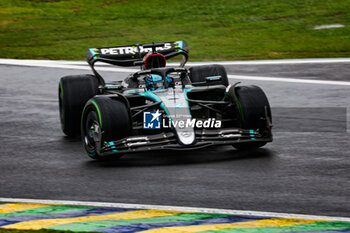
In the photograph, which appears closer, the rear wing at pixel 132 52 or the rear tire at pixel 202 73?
the rear wing at pixel 132 52

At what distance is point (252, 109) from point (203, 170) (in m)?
1.35

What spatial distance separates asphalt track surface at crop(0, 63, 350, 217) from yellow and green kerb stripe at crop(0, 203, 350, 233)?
15.4 inches

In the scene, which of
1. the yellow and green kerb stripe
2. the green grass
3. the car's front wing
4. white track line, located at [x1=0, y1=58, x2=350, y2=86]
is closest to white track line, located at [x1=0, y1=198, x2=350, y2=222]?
the yellow and green kerb stripe

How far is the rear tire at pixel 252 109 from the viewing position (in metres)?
9.81

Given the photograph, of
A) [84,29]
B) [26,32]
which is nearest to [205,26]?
[84,29]

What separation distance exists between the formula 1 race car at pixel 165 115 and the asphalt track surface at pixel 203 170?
282 millimetres

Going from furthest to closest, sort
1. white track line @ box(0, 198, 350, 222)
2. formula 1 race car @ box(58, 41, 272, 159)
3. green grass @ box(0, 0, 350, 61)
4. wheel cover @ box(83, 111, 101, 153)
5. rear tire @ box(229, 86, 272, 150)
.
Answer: green grass @ box(0, 0, 350, 61), rear tire @ box(229, 86, 272, 150), wheel cover @ box(83, 111, 101, 153), formula 1 race car @ box(58, 41, 272, 159), white track line @ box(0, 198, 350, 222)

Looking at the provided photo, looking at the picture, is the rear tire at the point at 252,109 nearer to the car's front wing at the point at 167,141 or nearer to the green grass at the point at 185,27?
the car's front wing at the point at 167,141

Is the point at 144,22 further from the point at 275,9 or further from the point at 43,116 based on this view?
the point at 43,116

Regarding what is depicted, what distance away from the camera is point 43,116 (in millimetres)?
13578

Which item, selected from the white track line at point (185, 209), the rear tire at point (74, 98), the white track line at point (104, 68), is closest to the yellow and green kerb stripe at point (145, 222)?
the white track line at point (185, 209)

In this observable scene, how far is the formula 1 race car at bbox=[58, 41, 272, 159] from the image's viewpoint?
9.35m

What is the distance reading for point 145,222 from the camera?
6.77 m

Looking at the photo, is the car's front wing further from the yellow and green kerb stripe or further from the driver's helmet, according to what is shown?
the yellow and green kerb stripe
